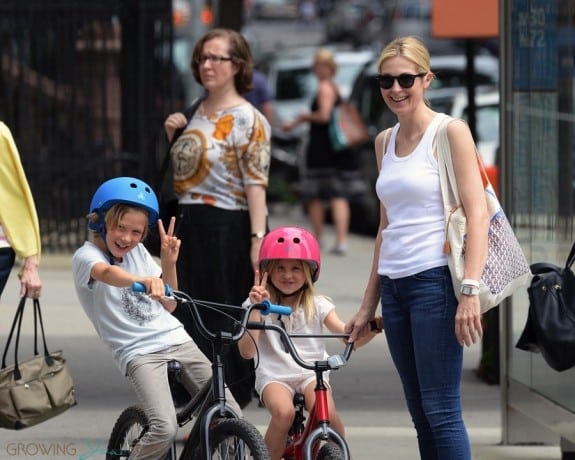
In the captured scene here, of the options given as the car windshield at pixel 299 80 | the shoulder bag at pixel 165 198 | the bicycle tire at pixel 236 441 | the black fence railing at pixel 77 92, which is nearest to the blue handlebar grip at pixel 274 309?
the bicycle tire at pixel 236 441

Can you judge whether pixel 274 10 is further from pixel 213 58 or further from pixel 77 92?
pixel 213 58

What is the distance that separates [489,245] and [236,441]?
102 centimetres

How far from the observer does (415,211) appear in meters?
4.94

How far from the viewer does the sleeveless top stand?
4.91m

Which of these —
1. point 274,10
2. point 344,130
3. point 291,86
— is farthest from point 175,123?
point 274,10

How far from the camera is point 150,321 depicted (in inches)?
210

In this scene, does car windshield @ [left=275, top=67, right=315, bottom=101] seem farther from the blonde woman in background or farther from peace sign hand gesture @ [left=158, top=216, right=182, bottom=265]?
peace sign hand gesture @ [left=158, top=216, right=182, bottom=265]

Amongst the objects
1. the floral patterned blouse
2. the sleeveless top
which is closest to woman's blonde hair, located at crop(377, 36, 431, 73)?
the sleeveless top

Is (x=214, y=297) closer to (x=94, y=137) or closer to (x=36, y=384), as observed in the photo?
(x=36, y=384)

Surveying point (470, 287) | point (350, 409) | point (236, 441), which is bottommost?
point (350, 409)

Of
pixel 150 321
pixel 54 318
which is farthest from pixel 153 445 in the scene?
pixel 54 318

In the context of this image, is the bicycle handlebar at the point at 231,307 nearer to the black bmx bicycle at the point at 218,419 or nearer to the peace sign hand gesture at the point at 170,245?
the black bmx bicycle at the point at 218,419

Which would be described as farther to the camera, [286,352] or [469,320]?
[286,352]

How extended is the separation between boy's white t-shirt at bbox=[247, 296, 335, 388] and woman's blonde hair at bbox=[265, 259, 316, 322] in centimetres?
2
